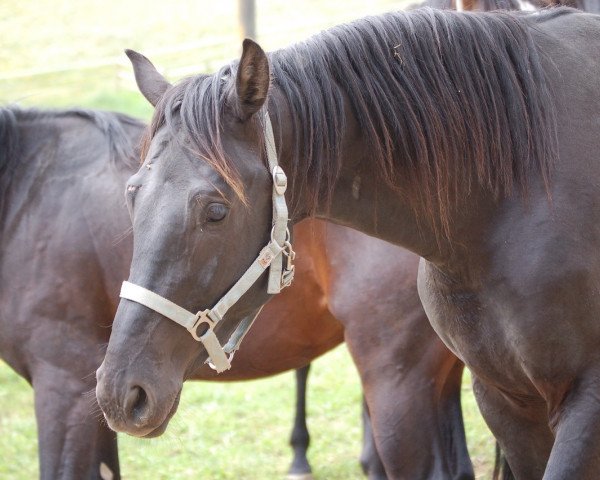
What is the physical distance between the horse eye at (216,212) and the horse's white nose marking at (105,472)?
6.65 feet

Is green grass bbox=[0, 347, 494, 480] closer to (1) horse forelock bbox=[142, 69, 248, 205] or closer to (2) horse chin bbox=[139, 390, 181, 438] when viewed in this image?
(2) horse chin bbox=[139, 390, 181, 438]

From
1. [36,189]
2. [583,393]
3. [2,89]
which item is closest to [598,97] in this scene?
[583,393]

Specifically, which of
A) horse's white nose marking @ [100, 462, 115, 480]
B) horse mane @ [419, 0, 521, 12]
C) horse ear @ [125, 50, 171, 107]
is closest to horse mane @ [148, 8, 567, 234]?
horse ear @ [125, 50, 171, 107]

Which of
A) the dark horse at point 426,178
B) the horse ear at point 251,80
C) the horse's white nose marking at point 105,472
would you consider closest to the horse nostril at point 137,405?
the dark horse at point 426,178

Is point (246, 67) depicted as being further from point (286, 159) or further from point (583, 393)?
point (583, 393)

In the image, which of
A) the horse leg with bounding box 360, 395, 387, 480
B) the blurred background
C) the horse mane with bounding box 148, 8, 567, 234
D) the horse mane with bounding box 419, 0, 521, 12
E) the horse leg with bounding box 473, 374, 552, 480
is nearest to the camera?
the horse mane with bounding box 148, 8, 567, 234

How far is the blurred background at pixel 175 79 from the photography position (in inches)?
214

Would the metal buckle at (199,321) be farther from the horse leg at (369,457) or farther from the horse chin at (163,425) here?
the horse leg at (369,457)

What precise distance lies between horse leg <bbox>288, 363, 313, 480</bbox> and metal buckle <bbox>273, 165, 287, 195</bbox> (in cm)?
308

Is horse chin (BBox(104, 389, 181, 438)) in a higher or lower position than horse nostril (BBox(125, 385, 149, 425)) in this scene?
lower

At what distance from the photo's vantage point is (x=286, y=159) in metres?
2.42

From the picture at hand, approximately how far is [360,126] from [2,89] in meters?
14.1

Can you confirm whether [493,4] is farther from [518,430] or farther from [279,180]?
[279,180]

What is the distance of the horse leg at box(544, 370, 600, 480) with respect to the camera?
247 centimetres
